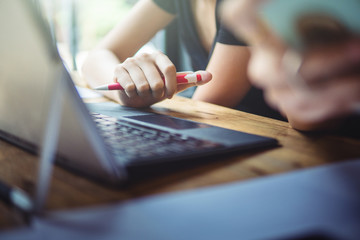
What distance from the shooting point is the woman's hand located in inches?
24.7

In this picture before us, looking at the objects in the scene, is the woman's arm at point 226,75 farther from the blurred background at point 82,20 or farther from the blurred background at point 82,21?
the blurred background at point 82,20

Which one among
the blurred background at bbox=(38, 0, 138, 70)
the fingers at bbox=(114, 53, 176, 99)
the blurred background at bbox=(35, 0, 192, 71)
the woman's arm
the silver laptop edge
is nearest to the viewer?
the silver laptop edge

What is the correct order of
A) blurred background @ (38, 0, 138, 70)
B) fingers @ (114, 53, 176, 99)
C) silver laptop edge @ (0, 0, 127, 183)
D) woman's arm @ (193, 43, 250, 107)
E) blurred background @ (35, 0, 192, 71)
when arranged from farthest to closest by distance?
blurred background @ (38, 0, 138, 70), blurred background @ (35, 0, 192, 71), woman's arm @ (193, 43, 250, 107), fingers @ (114, 53, 176, 99), silver laptop edge @ (0, 0, 127, 183)

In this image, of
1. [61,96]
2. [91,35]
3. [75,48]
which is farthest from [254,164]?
[91,35]

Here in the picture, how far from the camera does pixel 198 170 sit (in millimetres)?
308

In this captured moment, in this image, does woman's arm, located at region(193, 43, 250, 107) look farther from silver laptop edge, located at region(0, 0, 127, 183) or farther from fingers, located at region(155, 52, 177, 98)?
silver laptop edge, located at region(0, 0, 127, 183)

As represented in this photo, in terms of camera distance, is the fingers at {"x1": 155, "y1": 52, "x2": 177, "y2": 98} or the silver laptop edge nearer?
the silver laptop edge

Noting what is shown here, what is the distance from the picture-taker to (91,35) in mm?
3432

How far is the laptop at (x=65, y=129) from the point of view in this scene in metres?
0.25

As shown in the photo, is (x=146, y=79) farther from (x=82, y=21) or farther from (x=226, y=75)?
(x=82, y=21)

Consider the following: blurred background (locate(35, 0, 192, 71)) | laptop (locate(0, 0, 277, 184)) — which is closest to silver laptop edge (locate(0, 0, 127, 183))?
laptop (locate(0, 0, 277, 184))

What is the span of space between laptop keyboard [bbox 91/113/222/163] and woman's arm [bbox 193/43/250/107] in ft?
1.76

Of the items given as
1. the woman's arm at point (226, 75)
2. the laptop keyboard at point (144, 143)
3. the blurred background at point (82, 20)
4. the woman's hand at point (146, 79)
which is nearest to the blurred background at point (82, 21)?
the blurred background at point (82, 20)

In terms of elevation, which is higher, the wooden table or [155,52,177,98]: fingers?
[155,52,177,98]: fingers
